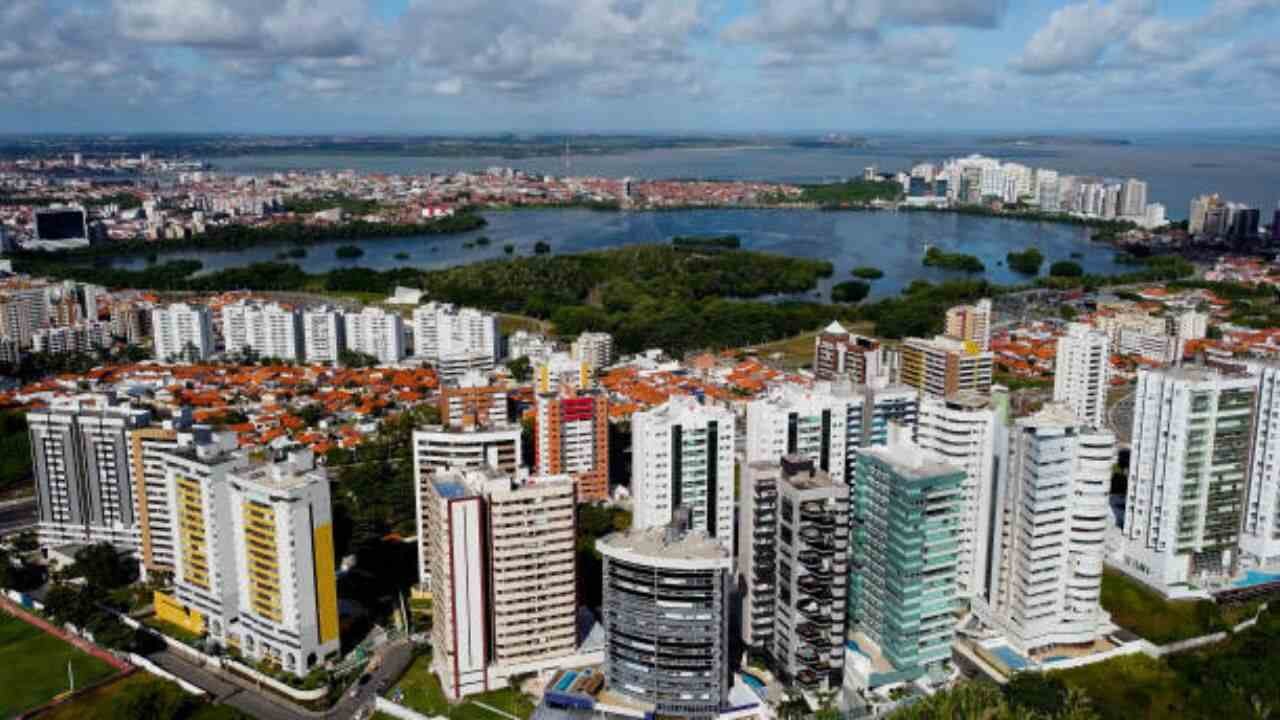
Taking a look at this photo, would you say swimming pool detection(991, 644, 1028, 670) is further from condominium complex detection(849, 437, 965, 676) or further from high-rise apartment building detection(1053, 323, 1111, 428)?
high-rise apartment building detection(1053, 323, 1111, 428)

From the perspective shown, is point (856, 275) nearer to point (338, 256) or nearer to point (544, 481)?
point (338, 256)

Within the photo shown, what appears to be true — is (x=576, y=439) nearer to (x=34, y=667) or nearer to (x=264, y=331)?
(x=34, y=667)

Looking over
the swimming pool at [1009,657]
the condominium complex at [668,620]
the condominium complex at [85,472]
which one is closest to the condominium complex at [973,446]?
the swimming pool at [1009,657]

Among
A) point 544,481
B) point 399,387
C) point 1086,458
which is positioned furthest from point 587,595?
point 399,387

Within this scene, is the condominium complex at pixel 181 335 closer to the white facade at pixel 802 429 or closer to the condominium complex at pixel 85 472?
the condominium complex at pixel 85 472

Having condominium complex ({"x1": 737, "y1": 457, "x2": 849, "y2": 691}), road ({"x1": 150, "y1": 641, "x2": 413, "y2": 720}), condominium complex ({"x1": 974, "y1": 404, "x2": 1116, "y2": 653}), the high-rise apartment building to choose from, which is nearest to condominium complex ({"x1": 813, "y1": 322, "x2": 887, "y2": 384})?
the high-rise apartment building

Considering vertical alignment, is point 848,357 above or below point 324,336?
above

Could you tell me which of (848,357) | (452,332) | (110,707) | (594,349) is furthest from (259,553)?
(452,332)
